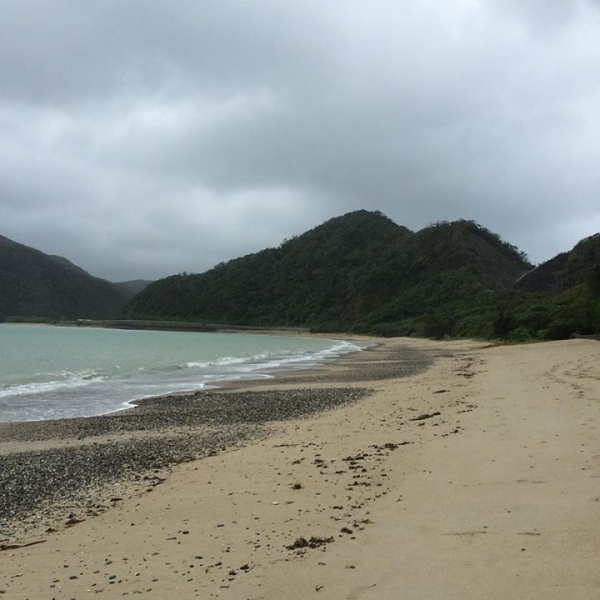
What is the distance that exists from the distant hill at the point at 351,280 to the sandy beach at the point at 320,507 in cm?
8011

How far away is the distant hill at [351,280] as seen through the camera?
377 feet

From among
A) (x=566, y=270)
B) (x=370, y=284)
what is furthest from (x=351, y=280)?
(x=566, y=270)

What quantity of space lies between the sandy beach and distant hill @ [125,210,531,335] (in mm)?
80113

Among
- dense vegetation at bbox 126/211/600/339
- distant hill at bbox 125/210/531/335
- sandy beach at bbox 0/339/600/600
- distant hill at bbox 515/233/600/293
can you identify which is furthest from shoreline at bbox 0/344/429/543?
distant hill at bbox 125/210/531/335

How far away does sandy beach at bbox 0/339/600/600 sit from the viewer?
4.16 meters

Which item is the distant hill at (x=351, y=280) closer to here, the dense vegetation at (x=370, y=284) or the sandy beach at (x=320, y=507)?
the dense vegetation at (x=370, y=284)

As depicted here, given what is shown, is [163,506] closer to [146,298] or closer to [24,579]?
[24,579]

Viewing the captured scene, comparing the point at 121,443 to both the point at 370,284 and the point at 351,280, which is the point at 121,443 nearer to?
the point at 370,284

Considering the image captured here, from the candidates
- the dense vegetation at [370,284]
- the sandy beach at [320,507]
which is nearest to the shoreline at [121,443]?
the sandy beach at [320,507]

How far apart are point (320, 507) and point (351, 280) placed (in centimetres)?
14199

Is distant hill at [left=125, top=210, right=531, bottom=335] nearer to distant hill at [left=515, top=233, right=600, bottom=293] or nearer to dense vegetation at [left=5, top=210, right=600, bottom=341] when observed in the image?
dense vegetation at [left=5, top=210, right=600, bottom=341]

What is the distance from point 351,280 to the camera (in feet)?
483

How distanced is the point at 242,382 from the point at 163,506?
57.6ft

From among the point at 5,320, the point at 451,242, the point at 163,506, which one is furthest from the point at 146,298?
the point at 163,506
